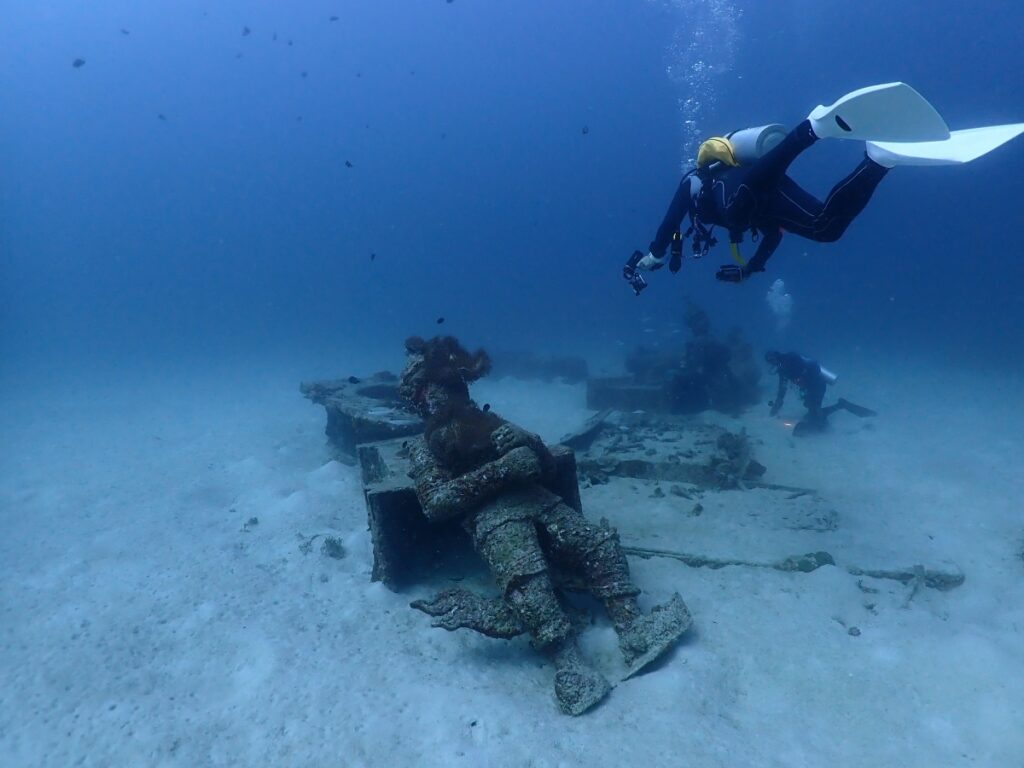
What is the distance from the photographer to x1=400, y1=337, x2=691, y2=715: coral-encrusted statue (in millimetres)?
4652

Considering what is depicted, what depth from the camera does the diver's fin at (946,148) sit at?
14.3 ft

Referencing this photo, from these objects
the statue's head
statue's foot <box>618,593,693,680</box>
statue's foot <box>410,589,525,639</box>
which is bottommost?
statue's foot <box>618,593,693,680</box>

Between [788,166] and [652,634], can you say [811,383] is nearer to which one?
[788,166]

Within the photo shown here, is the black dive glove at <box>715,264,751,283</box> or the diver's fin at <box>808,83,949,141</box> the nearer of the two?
the diver's fin at <box>808,83,949,141</box>

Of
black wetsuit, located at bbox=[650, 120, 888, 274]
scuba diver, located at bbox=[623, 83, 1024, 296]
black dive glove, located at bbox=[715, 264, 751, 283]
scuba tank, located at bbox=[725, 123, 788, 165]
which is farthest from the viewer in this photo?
black dive glove, located at bbox=[715, 264, 751, 283]

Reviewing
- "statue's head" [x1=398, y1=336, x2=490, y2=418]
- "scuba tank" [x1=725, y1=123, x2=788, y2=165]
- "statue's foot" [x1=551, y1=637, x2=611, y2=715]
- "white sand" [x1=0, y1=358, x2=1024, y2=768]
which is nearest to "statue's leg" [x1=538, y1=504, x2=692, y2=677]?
"white sand" [x1=0, y1=358, x2=1024, y2=768]

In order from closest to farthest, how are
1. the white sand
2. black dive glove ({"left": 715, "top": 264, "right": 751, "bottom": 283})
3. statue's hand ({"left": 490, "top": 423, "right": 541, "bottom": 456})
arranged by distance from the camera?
the white sand < statue's hand ({"left": 490, "top": 423, "right": 541, "bottom": 456}) < black dive glove ({"left": 715, "top": 264, "right": 751, "bottom": 283})

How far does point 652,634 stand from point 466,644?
1.81 m

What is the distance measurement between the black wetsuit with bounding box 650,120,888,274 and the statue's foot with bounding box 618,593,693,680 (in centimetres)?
414

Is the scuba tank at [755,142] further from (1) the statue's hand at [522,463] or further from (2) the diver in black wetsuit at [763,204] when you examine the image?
(1) the statue's hand at [522,463]

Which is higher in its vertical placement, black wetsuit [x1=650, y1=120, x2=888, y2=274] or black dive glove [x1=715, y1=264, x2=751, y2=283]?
black wetsuit [x1=650, y1=120, x2=888, y2=274]

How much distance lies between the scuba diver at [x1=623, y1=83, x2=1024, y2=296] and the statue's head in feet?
8.61

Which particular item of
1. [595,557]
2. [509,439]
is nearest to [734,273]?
[509,439]

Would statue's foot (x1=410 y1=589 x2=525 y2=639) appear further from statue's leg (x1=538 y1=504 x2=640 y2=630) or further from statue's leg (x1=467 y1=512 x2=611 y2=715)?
statue's leg (x1=538 y1=504 x2=640 y2=630)
